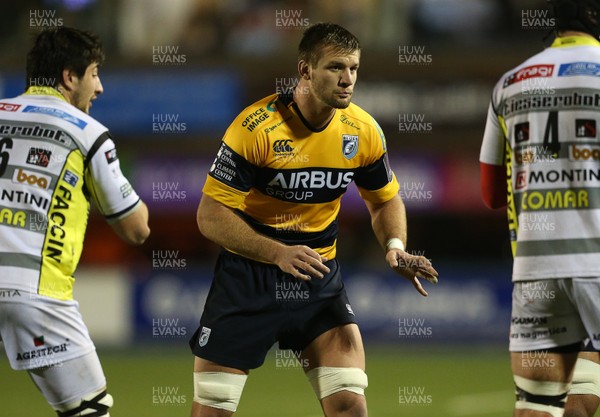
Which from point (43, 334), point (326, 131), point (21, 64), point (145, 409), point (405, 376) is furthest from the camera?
point (21, 64)

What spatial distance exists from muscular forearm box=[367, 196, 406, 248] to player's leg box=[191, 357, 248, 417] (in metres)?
1.04

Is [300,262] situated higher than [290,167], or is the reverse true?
[290,167]

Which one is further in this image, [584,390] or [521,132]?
[584,390]

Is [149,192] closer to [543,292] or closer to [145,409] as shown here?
[145,409]

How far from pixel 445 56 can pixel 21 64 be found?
481 centimetres

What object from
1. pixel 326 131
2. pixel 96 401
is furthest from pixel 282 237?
pixel 96 401

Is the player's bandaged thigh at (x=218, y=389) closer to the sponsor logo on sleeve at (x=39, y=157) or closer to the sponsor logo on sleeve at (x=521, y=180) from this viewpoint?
the sponsor logo on sleeve at (x=39, y=157)

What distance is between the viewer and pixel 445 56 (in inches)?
493

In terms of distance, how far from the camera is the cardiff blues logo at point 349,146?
5582mm

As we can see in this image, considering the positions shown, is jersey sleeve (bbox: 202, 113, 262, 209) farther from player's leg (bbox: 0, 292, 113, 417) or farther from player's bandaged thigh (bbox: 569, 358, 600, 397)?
player's bandaged thigh (bbox: 569, 358, 600, 397)

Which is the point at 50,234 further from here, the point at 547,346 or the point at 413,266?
the point at 547,346

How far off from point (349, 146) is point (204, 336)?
121cm

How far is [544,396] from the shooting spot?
15.7 feet

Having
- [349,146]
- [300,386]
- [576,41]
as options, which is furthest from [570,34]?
[300,386]
